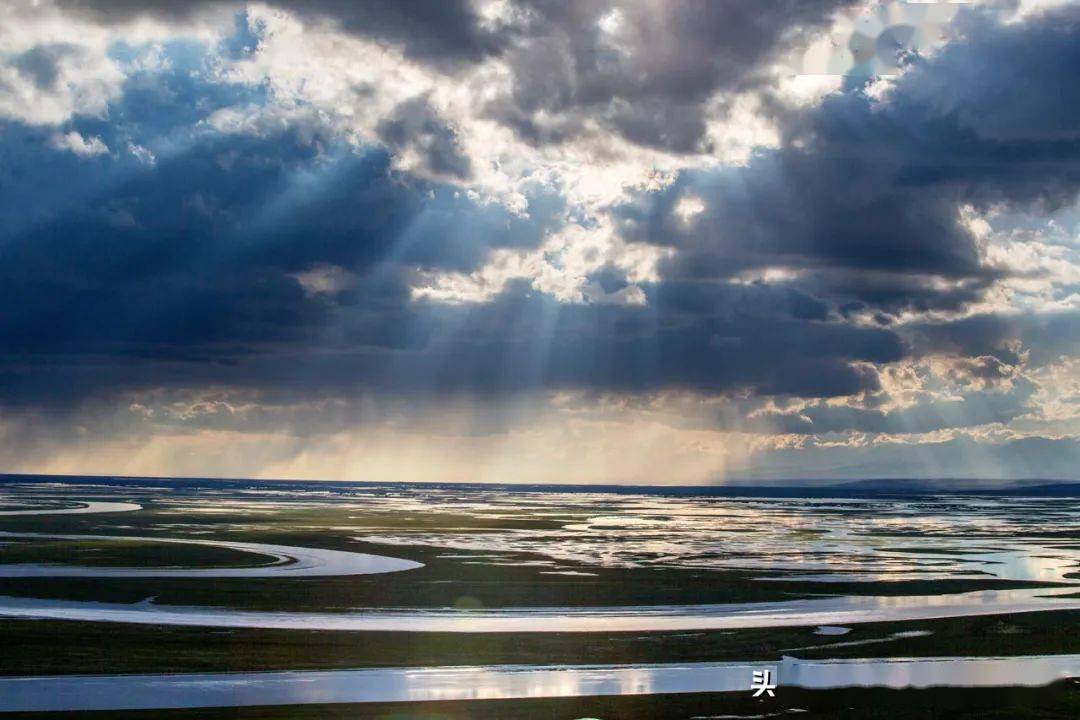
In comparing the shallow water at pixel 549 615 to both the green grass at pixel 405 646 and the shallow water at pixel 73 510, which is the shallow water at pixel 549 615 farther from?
the shallow water at pixel 73 510

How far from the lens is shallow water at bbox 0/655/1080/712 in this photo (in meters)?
31.1

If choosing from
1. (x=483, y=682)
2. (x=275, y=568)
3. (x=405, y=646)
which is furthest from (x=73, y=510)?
(x=483, y=682)

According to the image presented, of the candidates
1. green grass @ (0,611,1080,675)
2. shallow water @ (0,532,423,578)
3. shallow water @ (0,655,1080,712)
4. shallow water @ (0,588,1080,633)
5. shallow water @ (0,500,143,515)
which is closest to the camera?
shallow water @ (0,655,1080,712)

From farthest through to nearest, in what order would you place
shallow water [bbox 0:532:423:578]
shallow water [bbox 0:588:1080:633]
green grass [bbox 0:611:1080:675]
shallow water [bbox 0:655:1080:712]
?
shallow water [bbox 0:532:423:578], shallow water [bbox 0:588:1080:633], green grass [bbox 0:611:1080:675], shallow water [bbox 0:655:1080:712]

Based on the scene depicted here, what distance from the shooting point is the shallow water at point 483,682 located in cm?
3111

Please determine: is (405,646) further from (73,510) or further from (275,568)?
(73,510)

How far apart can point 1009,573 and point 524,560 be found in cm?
2881

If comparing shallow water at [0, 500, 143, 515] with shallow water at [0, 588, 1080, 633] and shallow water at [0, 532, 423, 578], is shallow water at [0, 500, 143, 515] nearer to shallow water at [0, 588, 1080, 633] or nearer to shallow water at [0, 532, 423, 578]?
shallow water at [0, 532, 423, 578]

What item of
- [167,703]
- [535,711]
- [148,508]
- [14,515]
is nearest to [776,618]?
[535,711]

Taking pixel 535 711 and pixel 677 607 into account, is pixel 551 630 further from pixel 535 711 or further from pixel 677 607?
pixel 535 711

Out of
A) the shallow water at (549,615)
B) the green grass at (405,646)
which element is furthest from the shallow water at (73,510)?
the green grass at (405,646)

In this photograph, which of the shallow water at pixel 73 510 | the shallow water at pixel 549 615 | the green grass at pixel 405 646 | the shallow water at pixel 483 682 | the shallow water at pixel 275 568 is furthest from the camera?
the shallow water at pixel 73 510

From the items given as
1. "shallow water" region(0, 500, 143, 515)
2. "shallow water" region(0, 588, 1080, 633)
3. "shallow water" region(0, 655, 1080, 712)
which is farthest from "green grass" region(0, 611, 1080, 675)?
"shallow water" region(0, 500, 143, 515)

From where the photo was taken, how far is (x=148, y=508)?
148 m
